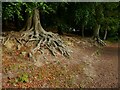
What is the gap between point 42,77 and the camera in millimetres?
12086

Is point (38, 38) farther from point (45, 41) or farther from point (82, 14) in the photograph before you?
point (82, 14)

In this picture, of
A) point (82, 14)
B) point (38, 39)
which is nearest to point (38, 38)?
point (38, 39)

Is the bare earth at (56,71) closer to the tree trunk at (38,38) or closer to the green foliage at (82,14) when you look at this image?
the tree trunk at (38,38)

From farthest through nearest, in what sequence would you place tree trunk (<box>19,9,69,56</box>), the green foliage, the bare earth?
the green foliage
tree trunk (<box>19,9,69,56</box>)
the bare earth

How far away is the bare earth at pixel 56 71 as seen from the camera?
37.9 ft

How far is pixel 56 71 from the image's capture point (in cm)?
1307

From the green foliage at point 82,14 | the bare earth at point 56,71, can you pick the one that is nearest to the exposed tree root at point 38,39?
the bare earth at point 56,71

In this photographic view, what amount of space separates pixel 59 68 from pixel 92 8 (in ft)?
23.2

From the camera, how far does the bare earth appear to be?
11562mm

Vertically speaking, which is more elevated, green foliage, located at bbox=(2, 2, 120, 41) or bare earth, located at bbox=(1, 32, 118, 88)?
green foliage, located at bbox=(2, 2, 120, 41)

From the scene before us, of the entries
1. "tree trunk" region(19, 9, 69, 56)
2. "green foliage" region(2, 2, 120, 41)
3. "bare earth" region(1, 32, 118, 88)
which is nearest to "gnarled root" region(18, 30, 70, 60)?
"tree trunk" region(19, 9, 69, 56)

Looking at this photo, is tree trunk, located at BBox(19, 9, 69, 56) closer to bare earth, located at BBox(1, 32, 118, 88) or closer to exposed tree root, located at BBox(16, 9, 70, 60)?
exposed tree root, located at BBox(16, 9, 70, 60)

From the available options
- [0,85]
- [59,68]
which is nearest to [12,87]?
[0,85]

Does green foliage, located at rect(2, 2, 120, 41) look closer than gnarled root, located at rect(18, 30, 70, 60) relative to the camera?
No
